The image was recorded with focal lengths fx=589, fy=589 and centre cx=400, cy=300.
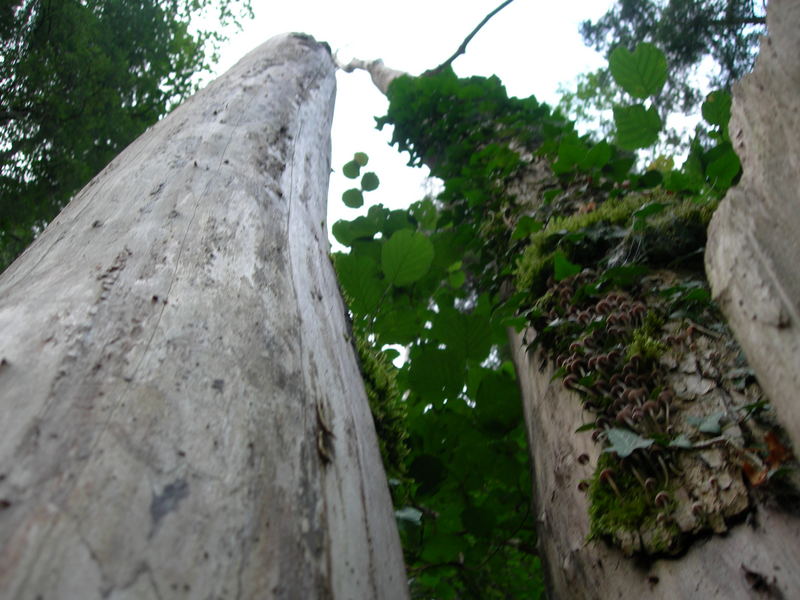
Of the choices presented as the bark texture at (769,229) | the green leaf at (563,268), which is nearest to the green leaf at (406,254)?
the green leaf at (563,268)

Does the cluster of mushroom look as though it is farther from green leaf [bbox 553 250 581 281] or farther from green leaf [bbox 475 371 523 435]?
green leaf [bbox 475 371 523 435]

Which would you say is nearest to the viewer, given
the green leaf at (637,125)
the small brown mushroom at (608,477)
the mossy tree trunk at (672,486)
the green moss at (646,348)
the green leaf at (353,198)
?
the mossy tree trunk at (672,486)

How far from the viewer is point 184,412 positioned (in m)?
0.60

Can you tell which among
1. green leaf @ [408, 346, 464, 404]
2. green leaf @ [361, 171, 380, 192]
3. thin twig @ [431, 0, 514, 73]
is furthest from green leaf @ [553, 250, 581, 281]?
thin twig @ [431, 0, 514, 73]

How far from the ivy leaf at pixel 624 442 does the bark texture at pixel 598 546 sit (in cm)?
11

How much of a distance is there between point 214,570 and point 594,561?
713 mm

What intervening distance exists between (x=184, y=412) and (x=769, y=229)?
0.68 meters

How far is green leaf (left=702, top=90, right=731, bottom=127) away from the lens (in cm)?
170

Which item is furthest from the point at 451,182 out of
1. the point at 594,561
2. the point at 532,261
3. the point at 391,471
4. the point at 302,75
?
the point at 594,561

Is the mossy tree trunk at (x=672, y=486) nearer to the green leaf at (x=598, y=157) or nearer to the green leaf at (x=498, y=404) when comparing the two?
the green leaf at (x=498, y=404)

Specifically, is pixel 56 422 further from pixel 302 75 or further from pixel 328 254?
pixel 302 75

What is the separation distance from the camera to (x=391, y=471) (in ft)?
4.20

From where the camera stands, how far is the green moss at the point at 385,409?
3.94 ft

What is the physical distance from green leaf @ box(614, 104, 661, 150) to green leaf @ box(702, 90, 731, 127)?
0.14 m
